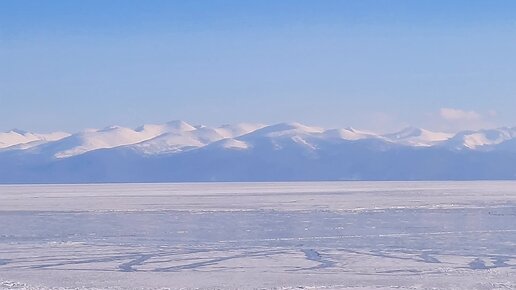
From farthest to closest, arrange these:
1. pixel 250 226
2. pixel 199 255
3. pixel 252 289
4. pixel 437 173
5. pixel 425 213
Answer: pixel 437 173 → pixel 425 213 → pixel 250 226 → pixel 199 255 → pixel 252 289

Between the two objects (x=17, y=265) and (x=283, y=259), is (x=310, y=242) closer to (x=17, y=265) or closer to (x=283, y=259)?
(x=283, y=259)

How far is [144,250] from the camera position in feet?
60.9

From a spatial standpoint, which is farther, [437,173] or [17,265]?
A: [437,173]

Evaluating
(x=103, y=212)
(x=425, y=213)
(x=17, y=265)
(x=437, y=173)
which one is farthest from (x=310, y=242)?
(x=437, y=173)

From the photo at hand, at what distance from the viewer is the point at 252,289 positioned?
13.4 meters

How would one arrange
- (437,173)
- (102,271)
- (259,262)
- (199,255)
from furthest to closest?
(437,173), (199,255), (259,262), (102,271)

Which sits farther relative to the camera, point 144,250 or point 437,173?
point 437,173

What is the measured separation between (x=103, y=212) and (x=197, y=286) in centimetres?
2025

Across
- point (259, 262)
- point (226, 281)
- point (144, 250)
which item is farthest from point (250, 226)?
point (226, 281)

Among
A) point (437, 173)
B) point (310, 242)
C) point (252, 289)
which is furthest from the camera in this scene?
point (437, 173)

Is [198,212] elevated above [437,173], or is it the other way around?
[437,173]

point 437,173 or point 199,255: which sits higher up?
point 437,173

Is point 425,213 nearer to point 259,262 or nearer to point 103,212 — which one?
point 103,212

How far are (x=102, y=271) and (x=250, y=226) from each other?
1019 cm
